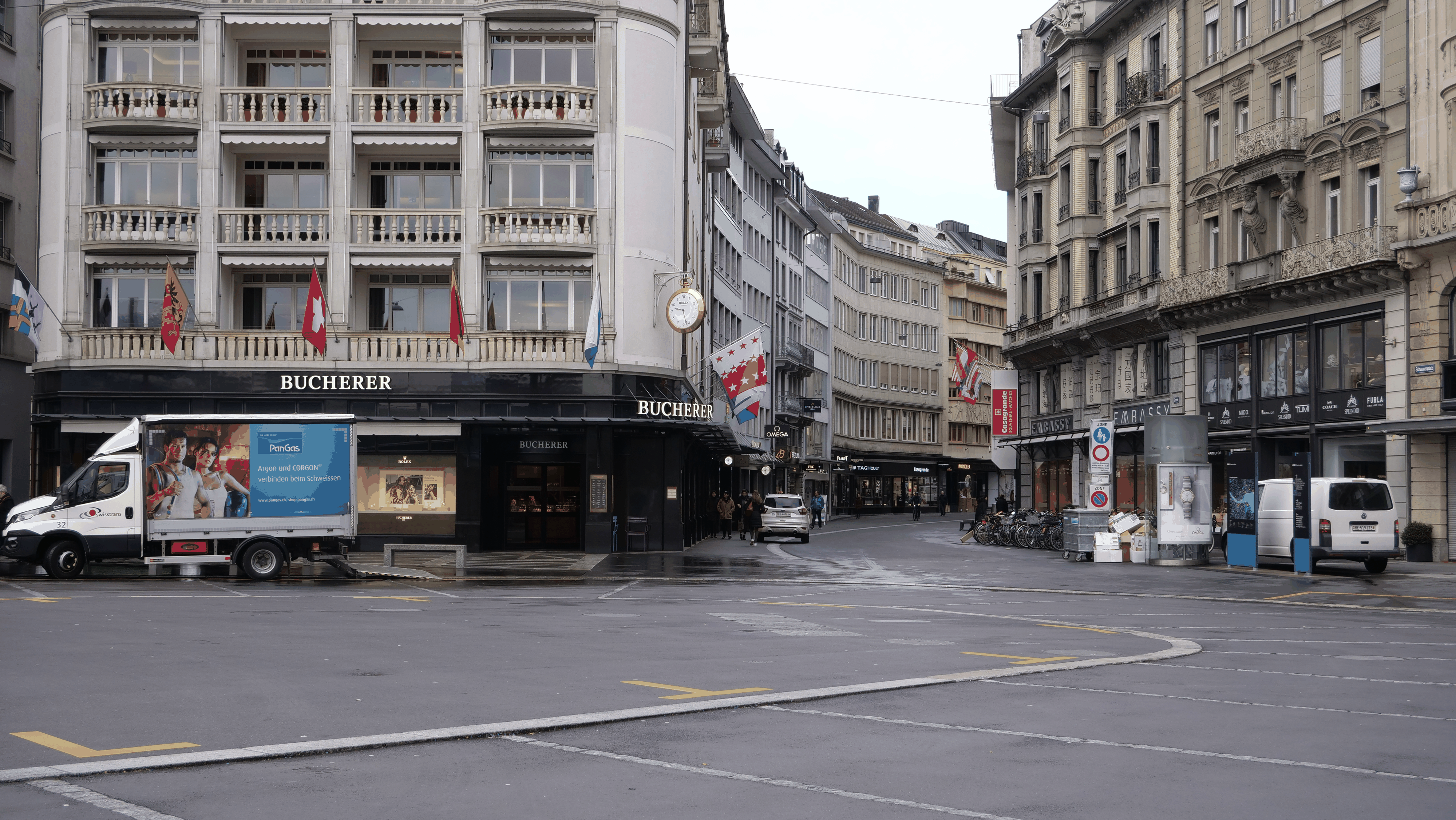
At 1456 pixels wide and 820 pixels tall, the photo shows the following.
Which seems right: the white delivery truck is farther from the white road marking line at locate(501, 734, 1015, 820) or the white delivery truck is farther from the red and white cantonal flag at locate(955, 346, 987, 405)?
the red and white cantonal flag at locate(955, 346, 987, 405)

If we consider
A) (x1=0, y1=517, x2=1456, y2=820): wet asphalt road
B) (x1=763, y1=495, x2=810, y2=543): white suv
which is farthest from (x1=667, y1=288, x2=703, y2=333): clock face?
(x1=0, y1=517, x2=1456, y2=820): wet asphalt road

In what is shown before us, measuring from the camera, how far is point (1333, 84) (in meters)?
41.1

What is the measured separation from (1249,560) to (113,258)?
29767 millimetres

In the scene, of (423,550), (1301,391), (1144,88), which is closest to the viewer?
(423,550)

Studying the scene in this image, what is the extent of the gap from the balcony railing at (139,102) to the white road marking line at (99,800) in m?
35.4

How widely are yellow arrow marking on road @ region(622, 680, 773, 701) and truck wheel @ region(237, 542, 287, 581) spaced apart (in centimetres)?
1822

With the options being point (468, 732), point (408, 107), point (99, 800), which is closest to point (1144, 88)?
point (408, 107)

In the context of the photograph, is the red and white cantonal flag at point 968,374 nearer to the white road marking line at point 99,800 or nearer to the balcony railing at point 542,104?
the balcony railing at point 542,104

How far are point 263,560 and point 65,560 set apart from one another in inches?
140

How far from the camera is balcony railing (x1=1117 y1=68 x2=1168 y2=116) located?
50.2 m

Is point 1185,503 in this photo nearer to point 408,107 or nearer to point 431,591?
point 431,591

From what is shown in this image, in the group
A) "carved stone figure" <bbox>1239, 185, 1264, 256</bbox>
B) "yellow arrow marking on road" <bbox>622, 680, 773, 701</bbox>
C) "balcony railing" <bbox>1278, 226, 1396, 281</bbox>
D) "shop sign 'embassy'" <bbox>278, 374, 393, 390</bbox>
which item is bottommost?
"yellow arrow marking on road" <bbox>622, 680, 773, 701</bbox>

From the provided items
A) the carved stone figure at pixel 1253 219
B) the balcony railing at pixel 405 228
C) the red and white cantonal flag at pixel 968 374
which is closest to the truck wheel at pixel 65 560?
the balcony railing at pixel 405 228

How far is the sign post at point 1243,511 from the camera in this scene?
107 ft
